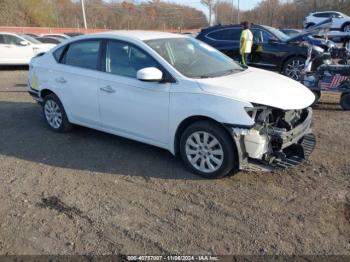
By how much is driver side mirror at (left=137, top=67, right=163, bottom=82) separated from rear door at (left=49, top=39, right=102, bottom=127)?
106 cm

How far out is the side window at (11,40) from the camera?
49.2 ft

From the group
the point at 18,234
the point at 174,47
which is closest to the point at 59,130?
the point at 174,47

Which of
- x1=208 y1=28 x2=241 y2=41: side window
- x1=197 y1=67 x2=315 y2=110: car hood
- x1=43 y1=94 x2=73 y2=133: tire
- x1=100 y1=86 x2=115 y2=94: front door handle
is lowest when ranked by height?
x1=43 y1=94 x2=73 y2=133: tire

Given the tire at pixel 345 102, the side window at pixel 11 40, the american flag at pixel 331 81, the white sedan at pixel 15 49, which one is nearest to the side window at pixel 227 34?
the american flag at pixel 331 81

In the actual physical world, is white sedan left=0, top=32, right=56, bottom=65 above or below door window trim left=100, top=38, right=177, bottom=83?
below

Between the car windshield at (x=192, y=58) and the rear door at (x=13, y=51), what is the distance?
1141 cm

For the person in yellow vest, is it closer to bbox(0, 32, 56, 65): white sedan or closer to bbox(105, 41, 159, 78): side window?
bbox(105, 41, 159, 78): side window

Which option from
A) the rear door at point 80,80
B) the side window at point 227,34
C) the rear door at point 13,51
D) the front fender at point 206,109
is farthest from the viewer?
the rear door at point 13,51

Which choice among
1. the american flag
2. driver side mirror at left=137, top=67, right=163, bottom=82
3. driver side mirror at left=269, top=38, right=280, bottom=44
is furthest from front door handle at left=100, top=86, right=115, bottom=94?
driver side mirror at left=269, top=38, right=280, bottom=44

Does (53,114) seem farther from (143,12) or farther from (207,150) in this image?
(143,12)

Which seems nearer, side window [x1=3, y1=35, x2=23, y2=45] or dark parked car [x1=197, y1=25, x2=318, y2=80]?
dark parked car [x1=197, y1=25, x2=318, y2=80]

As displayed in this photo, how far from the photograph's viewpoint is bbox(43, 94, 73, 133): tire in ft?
20.2

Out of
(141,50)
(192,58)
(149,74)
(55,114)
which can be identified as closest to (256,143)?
(149,74)

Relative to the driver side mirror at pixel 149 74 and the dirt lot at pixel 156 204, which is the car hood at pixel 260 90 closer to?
the driver side mirror at pixel 149 74
